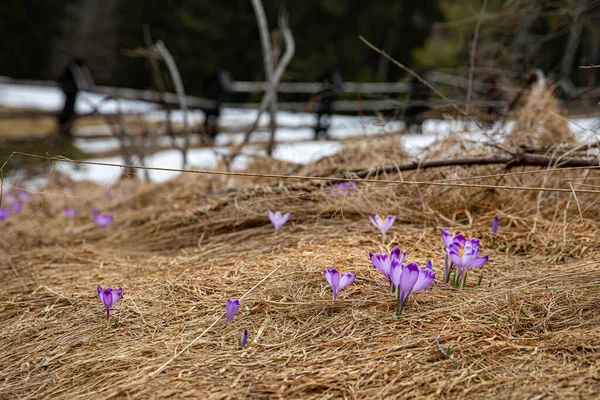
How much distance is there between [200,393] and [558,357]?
78 centimetres

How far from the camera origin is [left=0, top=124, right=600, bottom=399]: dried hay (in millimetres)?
1174

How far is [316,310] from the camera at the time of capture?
149 cm

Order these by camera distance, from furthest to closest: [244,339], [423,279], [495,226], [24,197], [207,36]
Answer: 1. [207,36]
2. [24,197]
3. [495,226]
4. [423,279]
5. [244,339]

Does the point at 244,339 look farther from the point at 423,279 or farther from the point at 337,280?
the point at 423,279

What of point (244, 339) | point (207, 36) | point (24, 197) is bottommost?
point (24, 197)

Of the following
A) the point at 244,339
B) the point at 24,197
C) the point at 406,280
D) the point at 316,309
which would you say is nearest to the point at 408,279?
the point at 406,280

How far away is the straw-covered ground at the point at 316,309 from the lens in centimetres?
117

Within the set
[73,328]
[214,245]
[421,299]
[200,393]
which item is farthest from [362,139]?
[200,393]

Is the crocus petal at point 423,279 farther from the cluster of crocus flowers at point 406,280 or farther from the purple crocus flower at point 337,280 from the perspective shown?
the purple crocus flower at point 337,280

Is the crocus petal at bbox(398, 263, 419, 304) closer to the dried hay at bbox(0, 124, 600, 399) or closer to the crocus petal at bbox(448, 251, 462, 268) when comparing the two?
the dried hay at bbox(0, 124, 600, 399)

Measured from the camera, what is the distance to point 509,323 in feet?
4.44

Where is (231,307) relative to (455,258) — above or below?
below

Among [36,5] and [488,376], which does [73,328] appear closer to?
[488,376]

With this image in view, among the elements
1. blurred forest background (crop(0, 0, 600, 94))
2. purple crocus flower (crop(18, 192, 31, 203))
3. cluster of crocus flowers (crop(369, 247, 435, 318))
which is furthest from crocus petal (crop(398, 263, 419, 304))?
blurred forest background (crop(0, 0, 600, 94))
